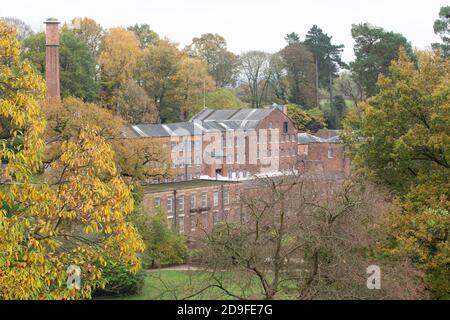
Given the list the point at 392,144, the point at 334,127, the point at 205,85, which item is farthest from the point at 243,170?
the point at 392,144

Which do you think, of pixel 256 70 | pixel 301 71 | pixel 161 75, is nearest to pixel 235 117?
pixel 161 75

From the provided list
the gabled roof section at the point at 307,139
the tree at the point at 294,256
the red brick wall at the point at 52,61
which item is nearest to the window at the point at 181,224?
the red brick wall at the point at 52,61

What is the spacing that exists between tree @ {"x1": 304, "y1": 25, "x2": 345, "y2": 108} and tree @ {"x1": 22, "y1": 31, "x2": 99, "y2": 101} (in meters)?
28.7

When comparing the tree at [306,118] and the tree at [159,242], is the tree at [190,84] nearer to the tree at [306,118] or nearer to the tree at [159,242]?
the tree at [306,118]

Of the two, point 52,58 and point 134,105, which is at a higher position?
point 52,58

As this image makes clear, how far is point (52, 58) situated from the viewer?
57.0 m

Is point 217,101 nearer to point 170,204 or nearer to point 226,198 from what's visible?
point 226,198

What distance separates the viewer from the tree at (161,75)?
71688 mm

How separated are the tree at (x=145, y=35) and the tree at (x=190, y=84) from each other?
601 inches

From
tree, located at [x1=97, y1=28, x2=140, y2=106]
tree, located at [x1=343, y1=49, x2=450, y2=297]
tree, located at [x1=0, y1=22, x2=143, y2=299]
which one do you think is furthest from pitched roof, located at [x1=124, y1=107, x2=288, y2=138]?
tree, located at [x1=0, y1=22, x2=143, y2=299]

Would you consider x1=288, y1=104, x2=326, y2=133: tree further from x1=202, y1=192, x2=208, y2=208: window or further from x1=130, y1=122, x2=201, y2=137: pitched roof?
x1=202, y1=192, x2=208, y2=208: window

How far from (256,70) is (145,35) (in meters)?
13.5

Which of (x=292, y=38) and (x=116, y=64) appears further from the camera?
(x=292, y=38)

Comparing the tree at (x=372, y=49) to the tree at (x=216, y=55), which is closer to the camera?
the tree at (x=372, y=49)
